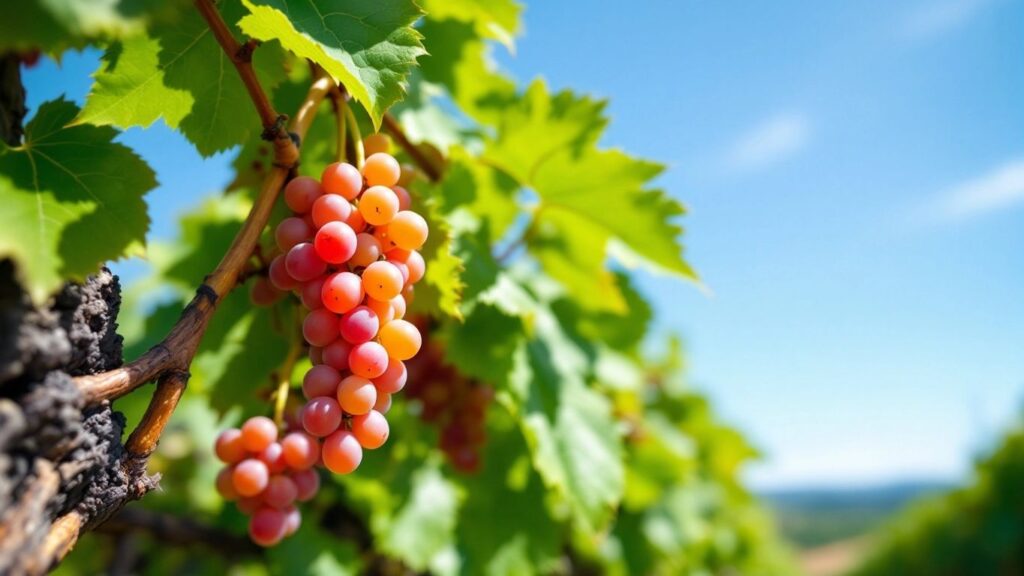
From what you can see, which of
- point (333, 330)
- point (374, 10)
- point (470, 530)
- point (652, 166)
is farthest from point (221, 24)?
point (470, 530)

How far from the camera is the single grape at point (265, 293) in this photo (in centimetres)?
77

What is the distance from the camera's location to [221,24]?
2.13 ft

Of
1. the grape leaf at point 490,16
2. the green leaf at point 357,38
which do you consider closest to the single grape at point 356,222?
the green leaf at point 357,38

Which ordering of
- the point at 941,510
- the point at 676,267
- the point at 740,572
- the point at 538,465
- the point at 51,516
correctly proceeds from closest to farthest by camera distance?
the point at 51,516
the point at 538,465
the point at 676,267
the point at 740,572
the point at 941,510

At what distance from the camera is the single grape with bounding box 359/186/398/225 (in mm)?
647

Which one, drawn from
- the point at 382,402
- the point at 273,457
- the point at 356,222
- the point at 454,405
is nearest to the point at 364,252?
the point at 356,222

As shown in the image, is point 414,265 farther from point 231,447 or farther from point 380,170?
point 231,447

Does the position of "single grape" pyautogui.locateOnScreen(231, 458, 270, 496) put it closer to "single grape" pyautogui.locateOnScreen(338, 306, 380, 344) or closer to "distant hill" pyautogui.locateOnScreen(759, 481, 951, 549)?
"single grape" pyautogui.locateOnScreen(338, 306, 380, 344)

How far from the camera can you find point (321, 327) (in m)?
0.64

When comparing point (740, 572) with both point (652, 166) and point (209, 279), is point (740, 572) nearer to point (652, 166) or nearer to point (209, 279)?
point (652, 166)

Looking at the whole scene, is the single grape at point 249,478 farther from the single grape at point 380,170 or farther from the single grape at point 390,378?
the single grape at point 380,170

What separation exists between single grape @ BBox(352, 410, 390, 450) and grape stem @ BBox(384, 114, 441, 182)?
20.7 inches

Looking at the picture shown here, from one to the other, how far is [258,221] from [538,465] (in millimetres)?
672

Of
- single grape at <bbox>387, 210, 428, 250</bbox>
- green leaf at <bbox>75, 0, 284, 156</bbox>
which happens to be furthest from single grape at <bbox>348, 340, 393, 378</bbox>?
green leaf at <bbox>75, 0, 284, 156</bbox>
